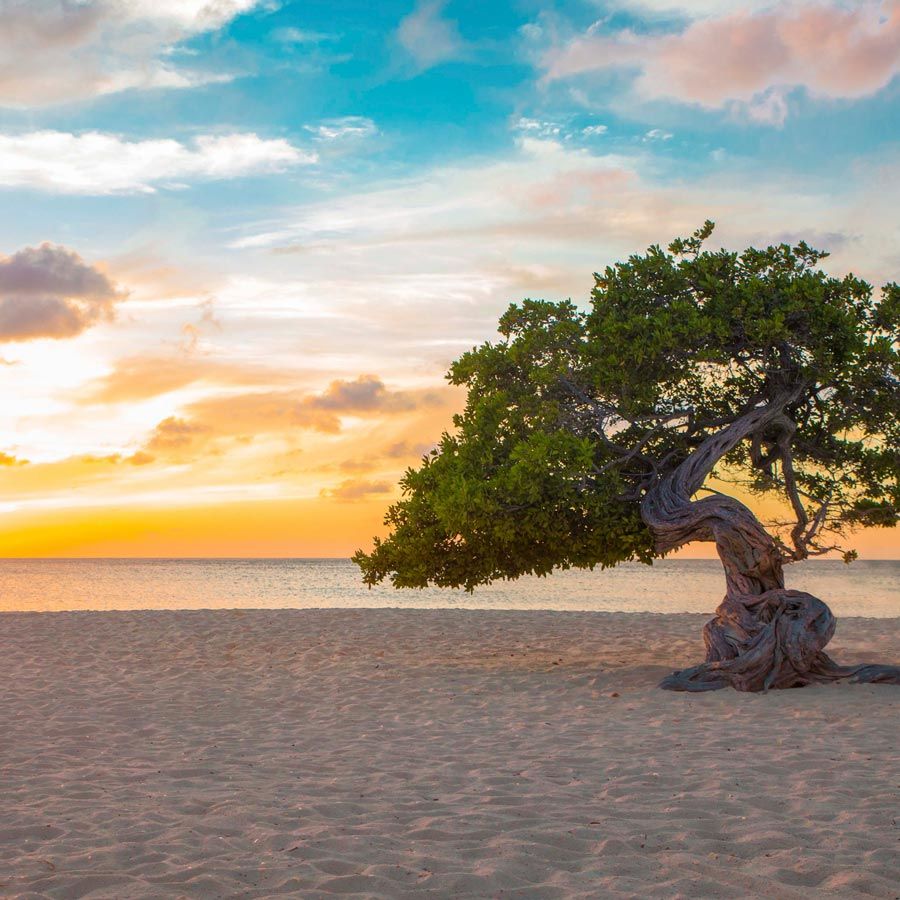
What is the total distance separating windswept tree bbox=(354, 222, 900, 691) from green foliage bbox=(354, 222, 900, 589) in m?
0.03

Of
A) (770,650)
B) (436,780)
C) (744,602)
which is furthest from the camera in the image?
(744,602)

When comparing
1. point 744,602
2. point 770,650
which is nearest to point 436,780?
point 770,650

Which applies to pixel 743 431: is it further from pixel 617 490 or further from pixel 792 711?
pixel 792 711

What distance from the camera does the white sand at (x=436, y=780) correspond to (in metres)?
6.49

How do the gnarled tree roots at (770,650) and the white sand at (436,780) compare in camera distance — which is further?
the gnarled tree roots at (770,650)

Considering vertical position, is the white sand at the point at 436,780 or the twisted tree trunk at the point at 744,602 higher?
the twisted tree trunk at the point at 744,602

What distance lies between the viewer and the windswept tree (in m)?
14.5

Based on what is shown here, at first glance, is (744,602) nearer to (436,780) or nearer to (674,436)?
Answer: (674,436)

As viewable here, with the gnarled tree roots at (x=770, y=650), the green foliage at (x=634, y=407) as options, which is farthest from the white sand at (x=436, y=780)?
the green foliage at (x=634, y=407)

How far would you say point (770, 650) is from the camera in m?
14.5

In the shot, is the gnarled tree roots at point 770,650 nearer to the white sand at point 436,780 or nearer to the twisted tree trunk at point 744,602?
the twisted tree trunk at point 744,602

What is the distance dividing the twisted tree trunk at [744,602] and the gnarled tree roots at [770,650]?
0.02 m

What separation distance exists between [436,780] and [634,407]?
7552mm

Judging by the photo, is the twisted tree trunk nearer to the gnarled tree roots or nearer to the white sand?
the gnarled tree roots
